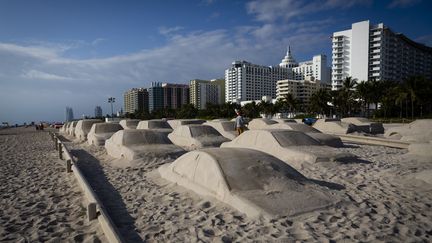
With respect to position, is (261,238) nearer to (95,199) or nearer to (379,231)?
(379,231)

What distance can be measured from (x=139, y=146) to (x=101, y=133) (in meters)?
6.45

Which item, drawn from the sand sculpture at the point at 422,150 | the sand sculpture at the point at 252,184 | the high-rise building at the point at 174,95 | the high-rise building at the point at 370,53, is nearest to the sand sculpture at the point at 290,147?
the sand sculpture at the point at 422,150

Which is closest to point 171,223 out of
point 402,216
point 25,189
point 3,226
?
point 3,226

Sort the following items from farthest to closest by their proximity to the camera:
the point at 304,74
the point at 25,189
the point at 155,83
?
the point at 304,74, the point at 155,83, the point at 25,189

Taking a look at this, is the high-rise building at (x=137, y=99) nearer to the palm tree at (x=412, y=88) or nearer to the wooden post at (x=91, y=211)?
the palm tree at (x=412, y=88)

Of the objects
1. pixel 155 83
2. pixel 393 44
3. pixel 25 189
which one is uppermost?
pixel 393 44

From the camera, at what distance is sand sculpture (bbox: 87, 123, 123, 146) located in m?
16.2

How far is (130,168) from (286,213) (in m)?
6.05

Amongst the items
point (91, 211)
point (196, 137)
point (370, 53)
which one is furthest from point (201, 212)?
point (370, 53)

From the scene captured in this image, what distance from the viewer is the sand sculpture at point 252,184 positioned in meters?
5.38

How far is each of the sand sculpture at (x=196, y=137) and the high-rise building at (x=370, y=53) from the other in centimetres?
8946

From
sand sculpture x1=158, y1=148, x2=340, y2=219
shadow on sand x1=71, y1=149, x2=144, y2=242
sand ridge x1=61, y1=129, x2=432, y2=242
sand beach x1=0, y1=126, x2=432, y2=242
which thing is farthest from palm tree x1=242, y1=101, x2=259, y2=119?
sand sculpture x1=158, y1=148, x2=340, y2=219

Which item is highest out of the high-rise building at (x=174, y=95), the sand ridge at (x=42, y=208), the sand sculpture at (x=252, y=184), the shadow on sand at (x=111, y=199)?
the high-rise building at (x=174, y=95)

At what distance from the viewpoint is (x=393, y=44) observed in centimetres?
9625
